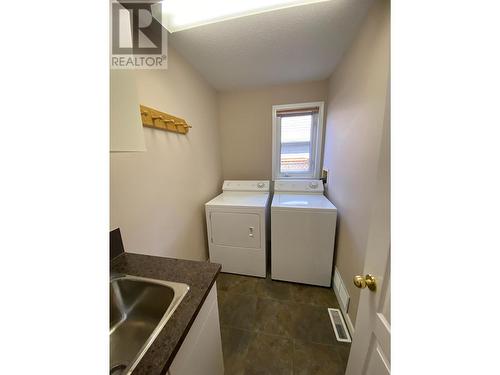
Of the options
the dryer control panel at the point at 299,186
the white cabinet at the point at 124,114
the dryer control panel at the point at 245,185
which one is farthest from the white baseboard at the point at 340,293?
the white cabinet at the point at 124,114

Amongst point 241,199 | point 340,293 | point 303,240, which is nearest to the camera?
point 340,293

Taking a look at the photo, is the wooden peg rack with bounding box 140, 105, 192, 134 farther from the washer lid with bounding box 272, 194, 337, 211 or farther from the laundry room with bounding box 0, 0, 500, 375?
the washer lid with bounding box 272, 194, 337, 211

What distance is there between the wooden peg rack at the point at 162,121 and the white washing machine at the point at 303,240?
1.28 metres

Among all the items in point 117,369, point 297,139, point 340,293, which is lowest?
point 340,293

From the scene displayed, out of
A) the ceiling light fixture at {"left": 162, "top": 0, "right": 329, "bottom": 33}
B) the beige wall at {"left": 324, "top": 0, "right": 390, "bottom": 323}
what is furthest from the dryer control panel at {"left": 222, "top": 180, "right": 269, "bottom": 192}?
the ceiling light fixture at {"left": 162, "top": 0, "right": 329, "bottom": 33}

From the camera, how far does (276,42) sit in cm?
160

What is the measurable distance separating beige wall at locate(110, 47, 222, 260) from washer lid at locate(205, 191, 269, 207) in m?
0.19

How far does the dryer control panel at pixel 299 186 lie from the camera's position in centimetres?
248

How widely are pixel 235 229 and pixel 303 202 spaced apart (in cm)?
88

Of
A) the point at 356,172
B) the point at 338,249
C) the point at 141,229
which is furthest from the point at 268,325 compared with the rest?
the point at 356,172

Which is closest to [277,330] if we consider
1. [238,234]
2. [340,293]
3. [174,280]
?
[340,293]

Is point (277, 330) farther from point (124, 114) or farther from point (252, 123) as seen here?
point (252, 123)
